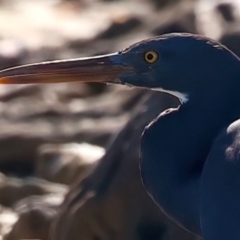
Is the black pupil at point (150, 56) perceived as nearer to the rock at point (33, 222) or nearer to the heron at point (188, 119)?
the heron at point (188, 119)

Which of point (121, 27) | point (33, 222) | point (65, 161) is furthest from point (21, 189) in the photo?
point (121, 27)

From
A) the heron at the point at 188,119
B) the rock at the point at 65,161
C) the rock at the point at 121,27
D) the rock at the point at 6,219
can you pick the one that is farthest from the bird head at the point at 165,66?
the rock at the point at 121,27

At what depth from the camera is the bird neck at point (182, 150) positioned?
3.52m

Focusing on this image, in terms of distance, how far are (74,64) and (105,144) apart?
1985 millimetres

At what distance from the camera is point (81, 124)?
601cm

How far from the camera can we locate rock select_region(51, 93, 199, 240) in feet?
13.9

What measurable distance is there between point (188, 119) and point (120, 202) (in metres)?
0.88

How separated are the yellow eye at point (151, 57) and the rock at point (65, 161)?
1.80 metres

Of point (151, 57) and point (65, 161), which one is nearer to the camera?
point (151, 57)

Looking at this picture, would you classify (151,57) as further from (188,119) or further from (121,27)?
(121,27)

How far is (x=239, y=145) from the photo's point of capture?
334cm

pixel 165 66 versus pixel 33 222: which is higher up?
pixel 165 66

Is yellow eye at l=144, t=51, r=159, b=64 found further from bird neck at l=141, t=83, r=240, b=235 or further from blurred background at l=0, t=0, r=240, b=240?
blurred background at l=0, t=0, r=240, b=240

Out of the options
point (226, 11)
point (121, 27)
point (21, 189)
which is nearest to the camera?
point (21, 189)
